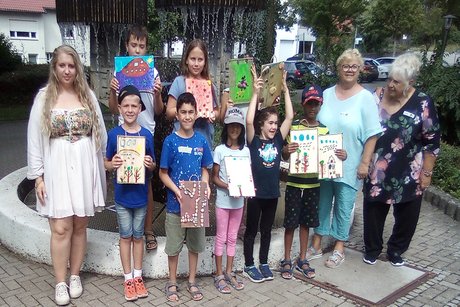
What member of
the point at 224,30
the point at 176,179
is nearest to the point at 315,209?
the point at 176,179

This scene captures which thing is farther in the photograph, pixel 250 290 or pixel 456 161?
pixel 456 161

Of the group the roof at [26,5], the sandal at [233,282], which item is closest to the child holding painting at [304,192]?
the sandal at [233,282]

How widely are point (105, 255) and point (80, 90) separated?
4.86 feet

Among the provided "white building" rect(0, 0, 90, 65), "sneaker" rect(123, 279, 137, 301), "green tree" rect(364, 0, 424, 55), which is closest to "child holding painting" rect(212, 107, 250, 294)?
"sneaker" rect(123, 279, 137, 301)

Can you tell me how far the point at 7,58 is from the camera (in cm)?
1664

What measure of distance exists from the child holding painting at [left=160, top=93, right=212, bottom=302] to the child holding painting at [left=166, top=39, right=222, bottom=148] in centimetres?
22

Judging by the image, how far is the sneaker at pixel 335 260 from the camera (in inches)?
172

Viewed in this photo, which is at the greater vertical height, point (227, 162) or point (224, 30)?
point (224, 30)

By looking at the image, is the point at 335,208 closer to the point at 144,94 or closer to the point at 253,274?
the point at 253,274

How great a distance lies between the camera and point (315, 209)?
160 inches

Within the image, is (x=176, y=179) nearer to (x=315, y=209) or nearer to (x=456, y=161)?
(x=315, y=209)

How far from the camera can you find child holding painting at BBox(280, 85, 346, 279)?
12.9 feet

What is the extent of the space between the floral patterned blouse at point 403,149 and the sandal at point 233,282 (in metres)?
1.50

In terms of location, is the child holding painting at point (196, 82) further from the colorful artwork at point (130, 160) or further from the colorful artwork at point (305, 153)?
the colorful artwork at point (305, 153)
